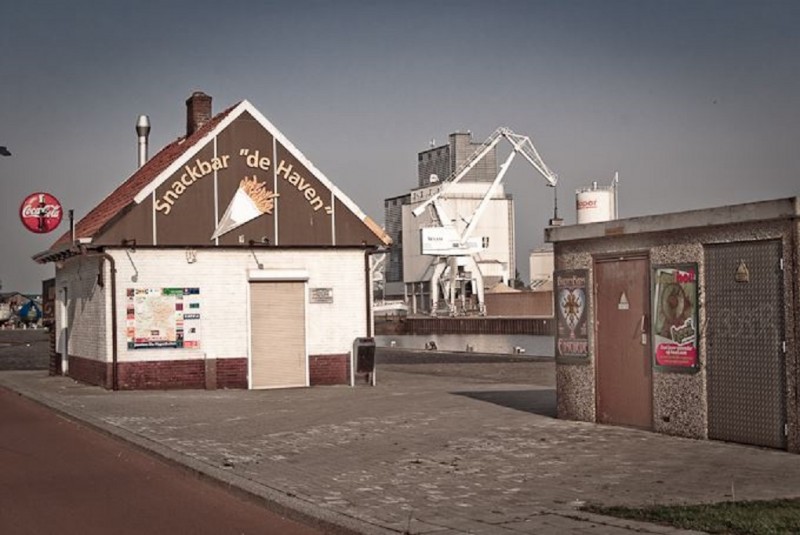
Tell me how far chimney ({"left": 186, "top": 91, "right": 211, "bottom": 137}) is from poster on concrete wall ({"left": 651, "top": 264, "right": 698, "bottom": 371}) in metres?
17.5

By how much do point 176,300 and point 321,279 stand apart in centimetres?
332

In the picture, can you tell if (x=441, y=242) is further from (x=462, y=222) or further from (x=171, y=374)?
(x=171, y=374)

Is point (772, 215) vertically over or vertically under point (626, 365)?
over

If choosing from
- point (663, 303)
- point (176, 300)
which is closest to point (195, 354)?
point (176, 300)

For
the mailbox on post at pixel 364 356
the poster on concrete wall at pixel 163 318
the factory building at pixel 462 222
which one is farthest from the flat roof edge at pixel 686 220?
the factory building at pixel 462 222

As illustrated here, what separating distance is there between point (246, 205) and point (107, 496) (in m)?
14.1

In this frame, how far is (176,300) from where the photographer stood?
23906 mm

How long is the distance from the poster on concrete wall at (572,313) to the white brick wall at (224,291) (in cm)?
959

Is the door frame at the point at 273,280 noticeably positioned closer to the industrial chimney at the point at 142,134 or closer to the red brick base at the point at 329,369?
the red brick base at the point at 329,369

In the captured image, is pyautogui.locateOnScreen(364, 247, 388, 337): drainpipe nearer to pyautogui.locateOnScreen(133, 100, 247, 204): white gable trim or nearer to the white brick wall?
the white brick wall

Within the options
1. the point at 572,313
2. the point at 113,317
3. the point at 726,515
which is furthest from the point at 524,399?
the point at 726,515

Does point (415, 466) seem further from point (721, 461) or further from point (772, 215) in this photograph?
point (772, 215)

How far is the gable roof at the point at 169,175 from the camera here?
23.9 metres

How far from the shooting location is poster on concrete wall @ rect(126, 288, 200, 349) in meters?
23.6
